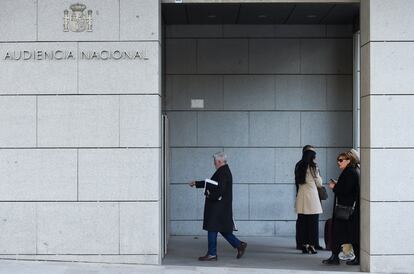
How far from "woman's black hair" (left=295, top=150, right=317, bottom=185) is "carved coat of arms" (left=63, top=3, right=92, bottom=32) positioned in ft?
13.3

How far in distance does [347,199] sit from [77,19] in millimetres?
4691

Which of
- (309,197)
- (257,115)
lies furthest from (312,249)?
(257,115)

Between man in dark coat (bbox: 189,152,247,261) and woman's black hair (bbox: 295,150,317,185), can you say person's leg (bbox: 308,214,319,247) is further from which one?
man in dark coat (bbox: 189,152,247,261)

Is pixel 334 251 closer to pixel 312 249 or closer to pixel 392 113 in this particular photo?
pixel 312 249

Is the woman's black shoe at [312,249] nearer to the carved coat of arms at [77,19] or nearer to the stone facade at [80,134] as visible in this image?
the stone facade at [80,134]

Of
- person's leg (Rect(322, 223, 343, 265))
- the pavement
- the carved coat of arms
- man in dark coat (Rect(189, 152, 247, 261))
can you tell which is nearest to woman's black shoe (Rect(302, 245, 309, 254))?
the pavement

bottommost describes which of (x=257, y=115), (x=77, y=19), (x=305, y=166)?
(x=305, y=166)

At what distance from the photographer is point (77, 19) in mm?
9812

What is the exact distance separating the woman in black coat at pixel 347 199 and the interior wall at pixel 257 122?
3.20 meters

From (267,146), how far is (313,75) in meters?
1.66

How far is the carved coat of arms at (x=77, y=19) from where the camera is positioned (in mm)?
9797

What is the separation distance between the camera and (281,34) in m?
13.7

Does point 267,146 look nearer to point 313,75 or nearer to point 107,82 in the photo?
point 313,75

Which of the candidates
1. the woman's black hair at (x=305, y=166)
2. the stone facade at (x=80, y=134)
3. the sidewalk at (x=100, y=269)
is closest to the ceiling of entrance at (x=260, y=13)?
the stone facade at (x=80, y=134)
